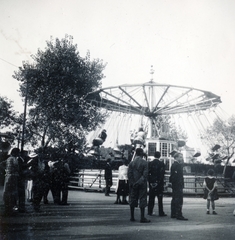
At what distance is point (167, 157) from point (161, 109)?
466 cm

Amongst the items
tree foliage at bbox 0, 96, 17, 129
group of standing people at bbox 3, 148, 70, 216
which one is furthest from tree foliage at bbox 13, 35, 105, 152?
group of standing people at bbox 3, 148, 70, 216

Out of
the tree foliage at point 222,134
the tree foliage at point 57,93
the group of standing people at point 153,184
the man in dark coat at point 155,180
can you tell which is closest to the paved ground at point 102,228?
the group of standing people at point 153,184

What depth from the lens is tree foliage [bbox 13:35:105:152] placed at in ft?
89.1

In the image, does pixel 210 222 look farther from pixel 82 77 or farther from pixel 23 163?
pixel 82 77

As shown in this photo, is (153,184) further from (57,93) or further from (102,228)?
(57,93)

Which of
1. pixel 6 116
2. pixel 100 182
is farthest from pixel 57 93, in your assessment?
pixel 100 182

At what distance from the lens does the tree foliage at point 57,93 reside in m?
27.2

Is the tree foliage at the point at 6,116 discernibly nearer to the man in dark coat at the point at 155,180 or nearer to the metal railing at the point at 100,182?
the metal railing at the point at 100,182

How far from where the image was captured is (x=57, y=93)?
90.1 ft

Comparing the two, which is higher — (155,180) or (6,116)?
(6,116)

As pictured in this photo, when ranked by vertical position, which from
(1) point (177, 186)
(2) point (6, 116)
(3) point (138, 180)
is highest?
(2) point (6, 116)

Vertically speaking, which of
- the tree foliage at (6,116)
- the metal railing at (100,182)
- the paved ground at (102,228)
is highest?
the tree foliage at (6,116)

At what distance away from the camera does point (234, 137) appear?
46875 mm

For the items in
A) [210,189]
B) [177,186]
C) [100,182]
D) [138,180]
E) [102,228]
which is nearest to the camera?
[102,228]
